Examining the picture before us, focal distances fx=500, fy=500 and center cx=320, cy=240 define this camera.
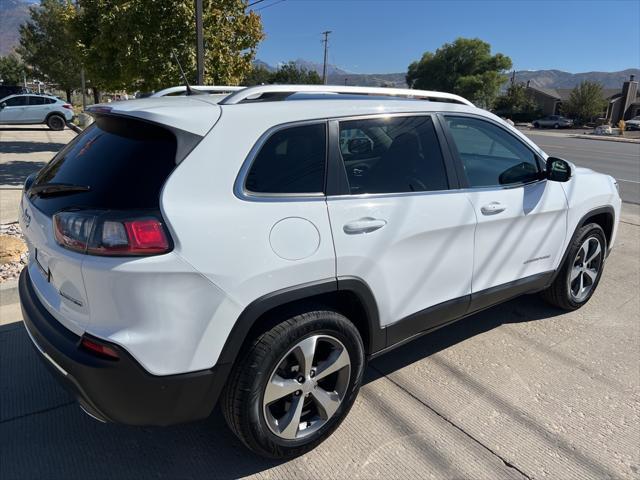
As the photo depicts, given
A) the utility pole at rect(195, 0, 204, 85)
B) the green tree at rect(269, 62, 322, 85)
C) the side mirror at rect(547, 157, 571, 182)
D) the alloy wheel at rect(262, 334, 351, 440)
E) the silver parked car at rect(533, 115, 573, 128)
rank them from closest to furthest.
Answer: the alloy wheel at rect(262, 334, 351, 440)
the side mirror at rect(547, 157, 571, 182)
the utility pole at rect(195, 0, 204, 85)
the green tree at rect(269, 62, 322, 85)
the silver parked car at rect(533, 115, 573, 128)

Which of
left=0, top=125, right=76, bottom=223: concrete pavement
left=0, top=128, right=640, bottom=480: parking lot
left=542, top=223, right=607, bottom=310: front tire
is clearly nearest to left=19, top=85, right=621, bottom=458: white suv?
left=0, top=128, right=640, bottom=480: parking lot

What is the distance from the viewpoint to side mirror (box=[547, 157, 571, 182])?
142 inches

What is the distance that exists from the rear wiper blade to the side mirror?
3.06 m

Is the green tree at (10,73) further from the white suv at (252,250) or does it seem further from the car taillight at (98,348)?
the car taillight at (98,348)

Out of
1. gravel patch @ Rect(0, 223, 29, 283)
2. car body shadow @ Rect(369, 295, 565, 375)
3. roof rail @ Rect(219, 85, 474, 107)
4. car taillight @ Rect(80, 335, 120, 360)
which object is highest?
roof rail @ Rect(219, 85, 474, 107)

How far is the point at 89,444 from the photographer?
2.60 metres

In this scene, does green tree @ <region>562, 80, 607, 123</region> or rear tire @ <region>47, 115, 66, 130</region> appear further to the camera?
green tree @ <region>562, 80, 607, 123</region>

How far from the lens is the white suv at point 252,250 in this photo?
6.45ft

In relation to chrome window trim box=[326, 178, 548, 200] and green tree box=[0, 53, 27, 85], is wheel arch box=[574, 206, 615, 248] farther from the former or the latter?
green tree box=[0, 53, 27, 85]

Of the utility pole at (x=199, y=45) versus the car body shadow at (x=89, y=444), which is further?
the utility pole at (x=199, y=45)

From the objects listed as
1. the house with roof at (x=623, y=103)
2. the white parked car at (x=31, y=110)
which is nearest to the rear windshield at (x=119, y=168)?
the white parked car at (x=31, y=110)

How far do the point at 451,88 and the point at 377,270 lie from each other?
9360cm

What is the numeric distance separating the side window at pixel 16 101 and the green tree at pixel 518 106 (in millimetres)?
70583

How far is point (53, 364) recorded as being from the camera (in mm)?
2186
